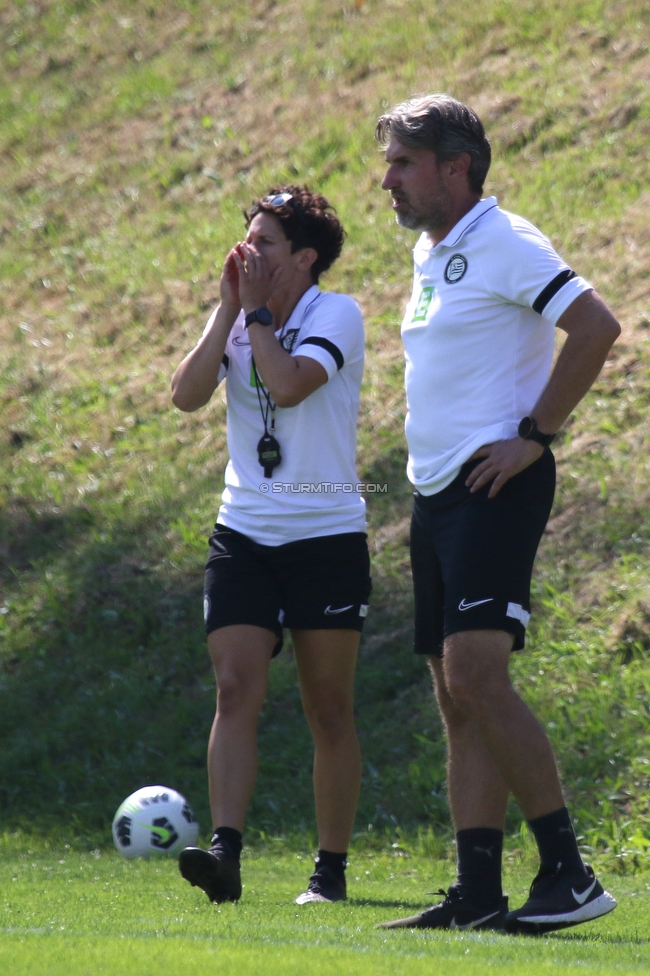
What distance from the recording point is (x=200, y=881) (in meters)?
4.50

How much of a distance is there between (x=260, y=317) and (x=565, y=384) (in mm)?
1342

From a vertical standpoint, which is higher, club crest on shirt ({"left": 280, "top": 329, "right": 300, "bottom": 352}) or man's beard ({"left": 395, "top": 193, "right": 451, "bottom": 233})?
man's beard ({"left": 395, "top": 193, "right": 451, "bottom": 233})

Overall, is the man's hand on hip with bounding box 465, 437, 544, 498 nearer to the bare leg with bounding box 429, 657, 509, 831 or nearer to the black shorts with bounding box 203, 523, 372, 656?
the bare leg with bounding box 429, 657, 509, 831

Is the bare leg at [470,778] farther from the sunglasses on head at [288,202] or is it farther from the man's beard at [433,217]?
the sunglasses on head at [288,202]

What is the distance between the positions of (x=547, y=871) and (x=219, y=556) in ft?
5.61

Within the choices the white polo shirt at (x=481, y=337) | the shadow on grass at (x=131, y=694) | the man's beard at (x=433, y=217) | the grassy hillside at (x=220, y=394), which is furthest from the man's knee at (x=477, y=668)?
the shadow on grass at (x=131, y=694)

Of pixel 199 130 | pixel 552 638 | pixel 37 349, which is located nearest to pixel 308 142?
pixel 199 130

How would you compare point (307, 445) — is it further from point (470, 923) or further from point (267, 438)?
point (470, 923)

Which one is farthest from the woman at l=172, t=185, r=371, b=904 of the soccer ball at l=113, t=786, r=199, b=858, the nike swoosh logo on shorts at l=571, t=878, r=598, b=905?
the soccer ball at l=113, t=786, r=199, b=858

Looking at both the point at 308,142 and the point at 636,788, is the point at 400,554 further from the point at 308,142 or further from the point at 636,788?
the point at 308,142

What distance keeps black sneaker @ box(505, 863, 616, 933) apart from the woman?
116 centimetres

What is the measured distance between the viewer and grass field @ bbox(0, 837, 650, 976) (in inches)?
128

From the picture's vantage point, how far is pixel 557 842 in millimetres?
3924

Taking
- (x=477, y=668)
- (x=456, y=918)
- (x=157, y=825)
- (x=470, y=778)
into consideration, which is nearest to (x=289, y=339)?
(x=477, y=668)
